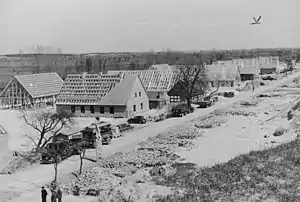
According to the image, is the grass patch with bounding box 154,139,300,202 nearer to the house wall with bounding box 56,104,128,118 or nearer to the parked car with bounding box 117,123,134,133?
the parked car with bounding box 117,123,134,133

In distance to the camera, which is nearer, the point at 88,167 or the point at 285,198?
the point at 285,198

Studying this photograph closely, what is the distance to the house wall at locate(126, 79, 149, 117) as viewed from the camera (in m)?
42.2

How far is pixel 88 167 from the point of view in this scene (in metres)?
23.8

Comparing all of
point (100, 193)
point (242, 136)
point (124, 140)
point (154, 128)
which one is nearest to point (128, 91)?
point (154, 128)

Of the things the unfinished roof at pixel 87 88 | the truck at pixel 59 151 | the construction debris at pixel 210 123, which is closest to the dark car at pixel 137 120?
the construction debris at pixel 210 123

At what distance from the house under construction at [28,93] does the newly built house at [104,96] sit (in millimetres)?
6488

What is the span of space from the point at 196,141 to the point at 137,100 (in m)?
14.0

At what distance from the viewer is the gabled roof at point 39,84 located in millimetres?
50000

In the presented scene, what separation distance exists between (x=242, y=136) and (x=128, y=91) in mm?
14630

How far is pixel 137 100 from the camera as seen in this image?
4372 centimetres

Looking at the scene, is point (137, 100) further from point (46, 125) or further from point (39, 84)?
point (46, 125)

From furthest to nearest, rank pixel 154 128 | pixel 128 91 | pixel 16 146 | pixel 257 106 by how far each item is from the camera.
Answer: pixel 257 106, pixel 128 91, pixel 154 128, pixel 16 146

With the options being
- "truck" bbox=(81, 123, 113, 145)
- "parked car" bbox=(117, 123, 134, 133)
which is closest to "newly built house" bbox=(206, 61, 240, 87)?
"parked car" bbox=(117, 123, 134, 133)

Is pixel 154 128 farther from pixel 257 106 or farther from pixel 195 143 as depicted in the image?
pixel 257 106
